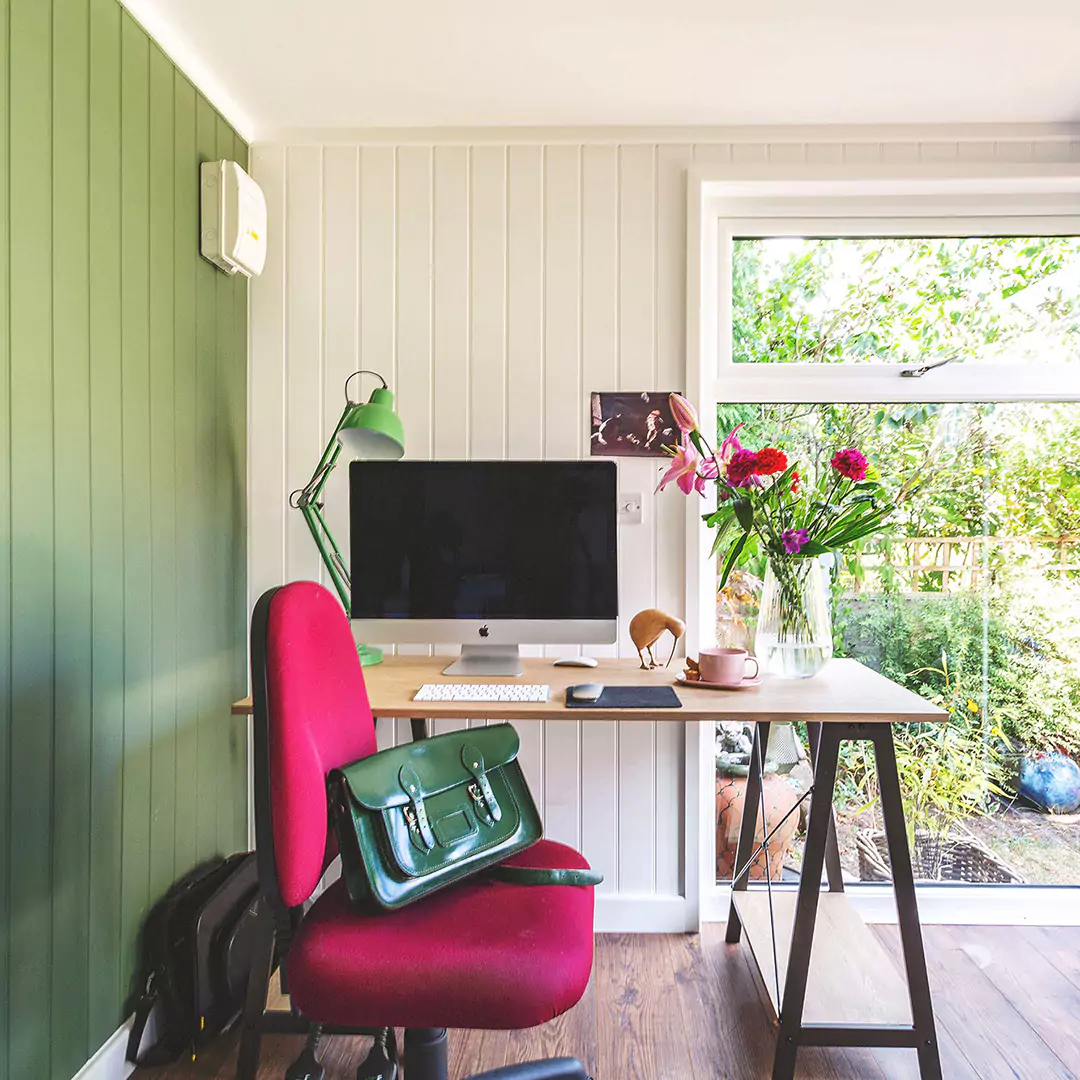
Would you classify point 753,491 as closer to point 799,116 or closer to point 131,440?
point 799,116

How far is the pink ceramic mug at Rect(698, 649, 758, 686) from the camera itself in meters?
1.75

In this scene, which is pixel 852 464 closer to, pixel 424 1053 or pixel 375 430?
pixel 375 430

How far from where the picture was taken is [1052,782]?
226cm

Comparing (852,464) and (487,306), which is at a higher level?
(487,306)

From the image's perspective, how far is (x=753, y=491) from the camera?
182 cm

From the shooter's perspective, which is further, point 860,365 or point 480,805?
point 860,365

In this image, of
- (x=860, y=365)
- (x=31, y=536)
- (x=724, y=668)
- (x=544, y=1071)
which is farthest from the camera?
Answer: (x=860, y=365)

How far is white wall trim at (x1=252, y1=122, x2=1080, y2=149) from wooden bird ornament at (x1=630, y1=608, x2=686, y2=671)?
1.33 meters

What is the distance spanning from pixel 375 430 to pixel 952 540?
1.70m

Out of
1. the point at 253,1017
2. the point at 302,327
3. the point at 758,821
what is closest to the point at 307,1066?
the point at 253,1017

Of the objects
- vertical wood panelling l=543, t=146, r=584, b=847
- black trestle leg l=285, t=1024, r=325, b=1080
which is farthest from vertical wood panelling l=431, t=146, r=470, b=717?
black trestle leg l=285, t=1024, r=325, b=1080

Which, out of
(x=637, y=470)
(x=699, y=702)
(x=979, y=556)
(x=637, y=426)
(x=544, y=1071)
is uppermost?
(x=637, y=426)

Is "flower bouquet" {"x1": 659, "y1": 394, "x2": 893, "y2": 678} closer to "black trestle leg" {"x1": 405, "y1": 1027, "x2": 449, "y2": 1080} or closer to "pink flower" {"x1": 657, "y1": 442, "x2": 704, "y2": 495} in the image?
"pink flower" {"x1": 657, "y1": 442, "x2": 704, "y2": 495}

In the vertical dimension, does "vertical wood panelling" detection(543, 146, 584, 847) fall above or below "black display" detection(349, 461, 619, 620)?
above
